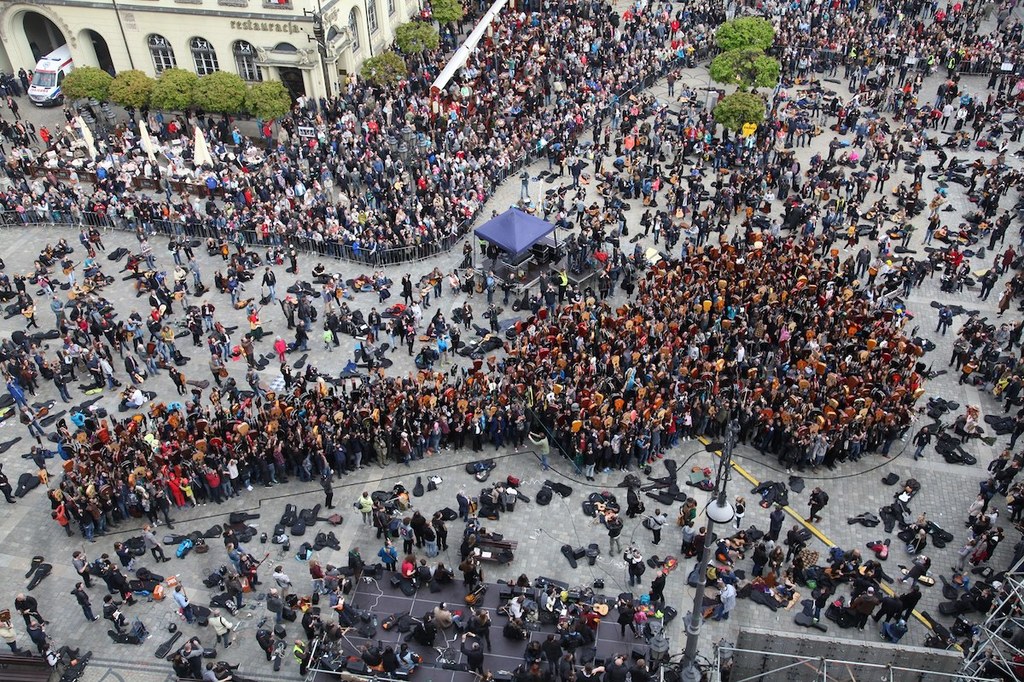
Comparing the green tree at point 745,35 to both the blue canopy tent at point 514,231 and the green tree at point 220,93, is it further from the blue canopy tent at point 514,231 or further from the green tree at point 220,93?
the green tree at point 220,93

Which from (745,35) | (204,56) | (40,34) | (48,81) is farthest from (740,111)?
(40,34)

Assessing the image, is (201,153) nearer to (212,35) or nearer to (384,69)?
(212,35)

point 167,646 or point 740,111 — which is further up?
point 740,111

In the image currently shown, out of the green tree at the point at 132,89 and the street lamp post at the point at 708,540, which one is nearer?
the street lamp post at the point at 708,540

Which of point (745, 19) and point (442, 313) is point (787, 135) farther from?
point (442, 313)

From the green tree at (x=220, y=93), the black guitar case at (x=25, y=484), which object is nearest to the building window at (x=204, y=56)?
the green tree at (x=220, y=93)

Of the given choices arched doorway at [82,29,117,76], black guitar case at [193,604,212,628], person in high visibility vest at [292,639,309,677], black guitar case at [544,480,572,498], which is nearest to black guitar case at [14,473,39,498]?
black guitar case at [193,604,212,628]
